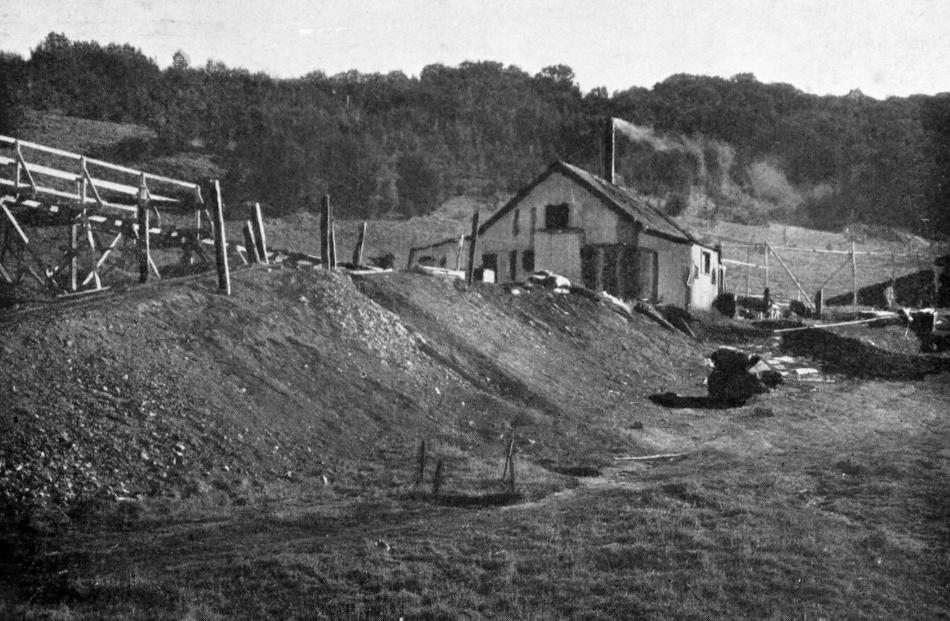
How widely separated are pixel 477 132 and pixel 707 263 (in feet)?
129

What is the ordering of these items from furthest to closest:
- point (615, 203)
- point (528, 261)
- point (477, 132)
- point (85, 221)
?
point (477, 132) < point (528, 261) < point (615, 203) < point (85, 221)

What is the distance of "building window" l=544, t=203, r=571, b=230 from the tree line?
67.8 feet

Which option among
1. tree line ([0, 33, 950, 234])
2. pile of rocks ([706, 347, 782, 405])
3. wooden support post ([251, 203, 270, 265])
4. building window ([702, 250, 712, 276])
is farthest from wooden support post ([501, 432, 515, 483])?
tree line ([0, 33, 950, 234])

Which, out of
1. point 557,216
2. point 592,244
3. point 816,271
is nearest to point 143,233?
point 592,244

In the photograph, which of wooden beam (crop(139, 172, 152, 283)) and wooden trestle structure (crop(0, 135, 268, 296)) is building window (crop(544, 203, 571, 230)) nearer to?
wooden trestle structure (crop(0, 135, 268, 296))

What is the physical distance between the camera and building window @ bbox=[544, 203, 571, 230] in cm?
3744

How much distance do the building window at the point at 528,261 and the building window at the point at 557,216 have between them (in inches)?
54.2

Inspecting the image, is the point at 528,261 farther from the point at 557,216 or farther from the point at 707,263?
the point at 707,263

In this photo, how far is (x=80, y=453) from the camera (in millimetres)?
10477

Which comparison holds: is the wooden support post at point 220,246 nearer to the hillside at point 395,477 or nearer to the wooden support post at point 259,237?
the hillside at point 395,477

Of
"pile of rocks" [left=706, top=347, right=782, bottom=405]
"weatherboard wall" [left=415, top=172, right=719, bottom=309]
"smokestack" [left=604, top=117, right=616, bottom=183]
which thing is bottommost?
"pile of rocks" [left=706, top=347, right=782, bottom=405]

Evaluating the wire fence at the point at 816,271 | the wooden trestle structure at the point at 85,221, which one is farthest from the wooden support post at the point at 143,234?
the wire fence at the point at 816,271

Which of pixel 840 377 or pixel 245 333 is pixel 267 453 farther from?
pixel 840 377

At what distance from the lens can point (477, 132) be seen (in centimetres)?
7600
